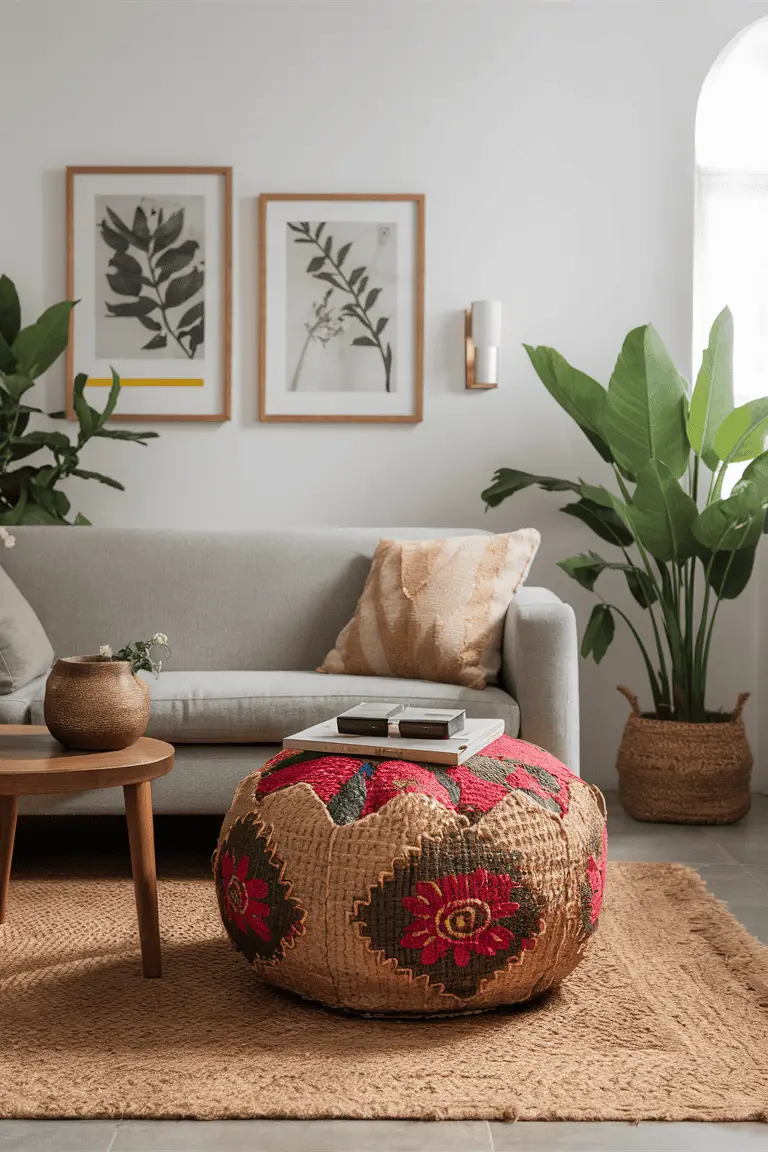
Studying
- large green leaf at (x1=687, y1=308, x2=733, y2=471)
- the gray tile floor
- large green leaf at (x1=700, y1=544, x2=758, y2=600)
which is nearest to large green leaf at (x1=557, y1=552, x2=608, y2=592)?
large green leaf at (x1=700, y1=544, x2=758, y2=600)

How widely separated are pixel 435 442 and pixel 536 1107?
8.12 feet

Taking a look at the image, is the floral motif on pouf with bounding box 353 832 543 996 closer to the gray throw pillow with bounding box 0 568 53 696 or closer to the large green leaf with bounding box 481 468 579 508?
the gray throw pillow with bounding box 0 568 53 696

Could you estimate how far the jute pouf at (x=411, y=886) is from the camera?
1635mm

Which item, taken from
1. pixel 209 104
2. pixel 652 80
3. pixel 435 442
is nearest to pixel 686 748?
pixel 435 442

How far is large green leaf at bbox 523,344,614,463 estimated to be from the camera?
126 inches

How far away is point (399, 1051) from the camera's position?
1.62m

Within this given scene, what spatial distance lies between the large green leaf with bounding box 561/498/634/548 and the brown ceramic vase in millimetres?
1806

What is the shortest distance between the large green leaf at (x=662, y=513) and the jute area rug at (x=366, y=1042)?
1.24 m

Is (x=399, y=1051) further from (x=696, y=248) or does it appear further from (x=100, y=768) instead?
(x=696, y=248)

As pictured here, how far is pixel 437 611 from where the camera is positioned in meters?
2.85

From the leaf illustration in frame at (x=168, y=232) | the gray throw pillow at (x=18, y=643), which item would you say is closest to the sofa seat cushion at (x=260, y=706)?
the gray throw pillow at (x=18, y=643)

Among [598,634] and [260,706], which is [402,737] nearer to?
[260,706]

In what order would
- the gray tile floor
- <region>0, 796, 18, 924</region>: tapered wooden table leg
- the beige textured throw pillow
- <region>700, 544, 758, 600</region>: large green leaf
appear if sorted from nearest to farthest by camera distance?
the gray tile floor < <region>0, 796, 18, 924</region>: tapered wooden table leg < the beige textured throw pillow < <region>700, 544, 758, 600</region>: large green leaf

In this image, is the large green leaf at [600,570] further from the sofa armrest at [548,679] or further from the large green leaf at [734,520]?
the sofa armrest at [548,679]
